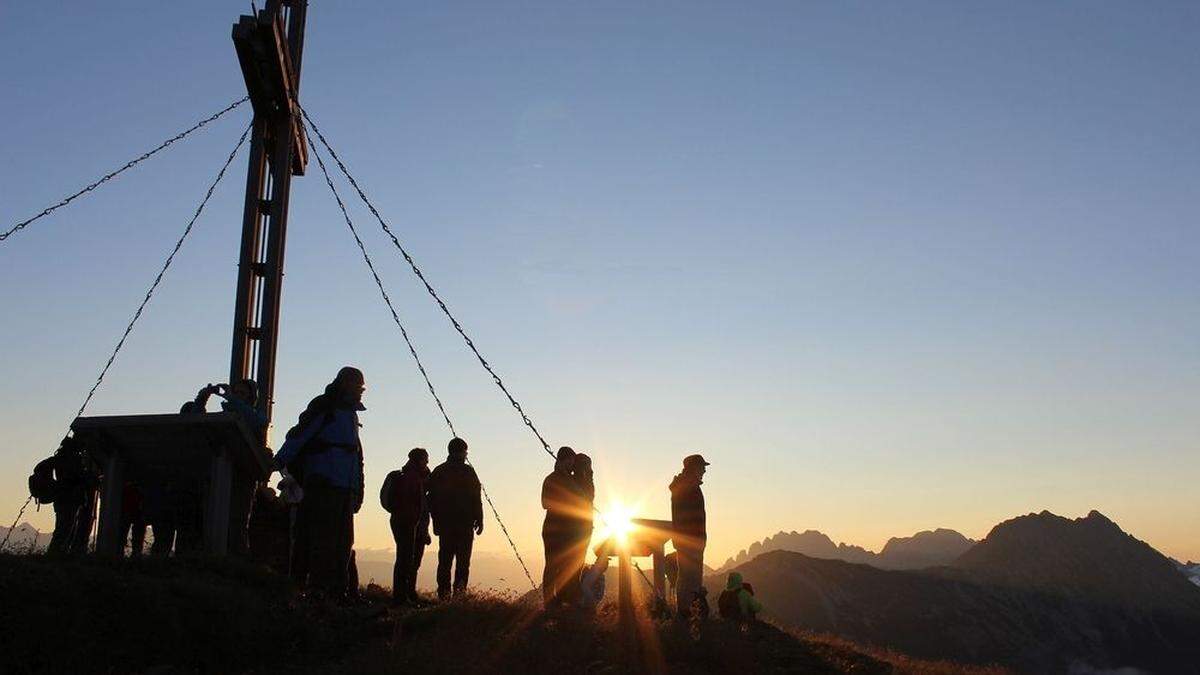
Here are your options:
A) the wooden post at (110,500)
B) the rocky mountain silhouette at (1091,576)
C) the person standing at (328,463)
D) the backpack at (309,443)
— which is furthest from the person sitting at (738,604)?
the rocky mountain silhouette at (1091,576)

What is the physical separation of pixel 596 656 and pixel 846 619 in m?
139

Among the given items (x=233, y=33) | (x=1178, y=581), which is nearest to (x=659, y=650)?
(x=233, y=33)

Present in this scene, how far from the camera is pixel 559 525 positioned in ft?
38.8

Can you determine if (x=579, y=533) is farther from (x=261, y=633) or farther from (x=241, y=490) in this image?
(x=261, y=633)

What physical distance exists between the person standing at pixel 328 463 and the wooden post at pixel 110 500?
5.04 feet

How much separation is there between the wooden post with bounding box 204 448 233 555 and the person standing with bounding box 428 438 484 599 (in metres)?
3.05

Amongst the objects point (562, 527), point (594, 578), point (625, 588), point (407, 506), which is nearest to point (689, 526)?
point (594, 578)

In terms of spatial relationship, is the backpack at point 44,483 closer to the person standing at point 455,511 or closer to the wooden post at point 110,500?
the wooden post at point 110,500

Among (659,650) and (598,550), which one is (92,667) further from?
(598,550)

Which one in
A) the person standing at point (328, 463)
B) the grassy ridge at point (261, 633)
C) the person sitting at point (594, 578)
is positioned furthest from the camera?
the person sitting at point (594, 578)

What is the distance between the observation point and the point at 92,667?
6918 millimetres

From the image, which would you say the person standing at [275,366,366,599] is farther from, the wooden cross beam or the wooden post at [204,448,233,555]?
the wooden cross beam

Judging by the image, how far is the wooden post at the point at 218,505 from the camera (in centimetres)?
944

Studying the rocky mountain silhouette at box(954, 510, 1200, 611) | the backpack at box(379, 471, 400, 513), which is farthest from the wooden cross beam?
the rocky mountain silhouette at box(954, 510, 1200, 611)
